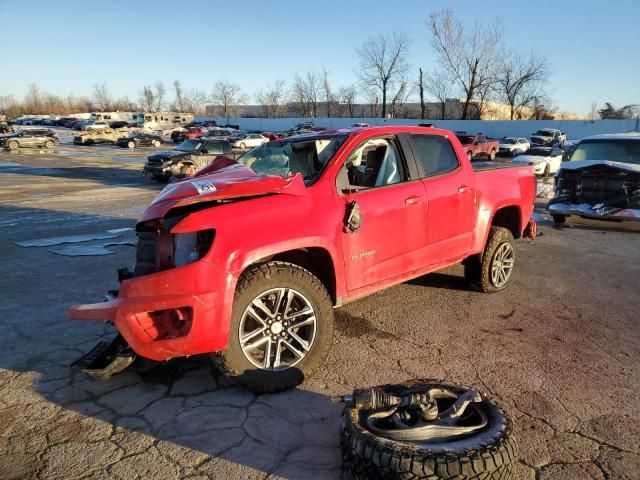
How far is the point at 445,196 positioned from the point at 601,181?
260 inches

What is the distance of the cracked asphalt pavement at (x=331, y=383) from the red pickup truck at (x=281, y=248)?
313 mm

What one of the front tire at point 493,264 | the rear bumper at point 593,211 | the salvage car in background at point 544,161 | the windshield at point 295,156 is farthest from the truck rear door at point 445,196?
the salvage car in background at point 544,161

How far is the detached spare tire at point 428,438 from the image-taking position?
6.98 ft

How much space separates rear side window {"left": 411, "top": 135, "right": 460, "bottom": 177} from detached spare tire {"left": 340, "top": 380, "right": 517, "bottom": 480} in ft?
7.90

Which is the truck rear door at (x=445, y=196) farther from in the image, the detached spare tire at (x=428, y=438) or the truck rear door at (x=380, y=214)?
the detached spare tire at (x=428, y=438)

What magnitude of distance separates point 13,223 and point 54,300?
570 centimetres

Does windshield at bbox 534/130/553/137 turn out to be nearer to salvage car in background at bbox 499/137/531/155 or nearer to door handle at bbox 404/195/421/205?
salvage car in background at bbox 499/137/531/155

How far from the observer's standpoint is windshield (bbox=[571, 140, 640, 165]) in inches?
382

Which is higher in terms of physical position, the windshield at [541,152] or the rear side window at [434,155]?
the rear side window at [434,155]

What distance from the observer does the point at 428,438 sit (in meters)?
2.31

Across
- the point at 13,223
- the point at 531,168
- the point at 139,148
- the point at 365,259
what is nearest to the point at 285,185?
the point at 365,259

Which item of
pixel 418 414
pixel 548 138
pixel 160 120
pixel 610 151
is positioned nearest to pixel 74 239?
pixel 418 414

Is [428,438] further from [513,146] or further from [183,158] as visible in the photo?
[513,146]

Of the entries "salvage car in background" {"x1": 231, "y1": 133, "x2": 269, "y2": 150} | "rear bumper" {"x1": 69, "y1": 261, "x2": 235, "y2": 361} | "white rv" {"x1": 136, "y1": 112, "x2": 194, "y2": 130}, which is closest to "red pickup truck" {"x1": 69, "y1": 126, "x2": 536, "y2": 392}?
"rear bumper" {"x1": 69, "y1": 261, "x2": 235, "y2": 361}
